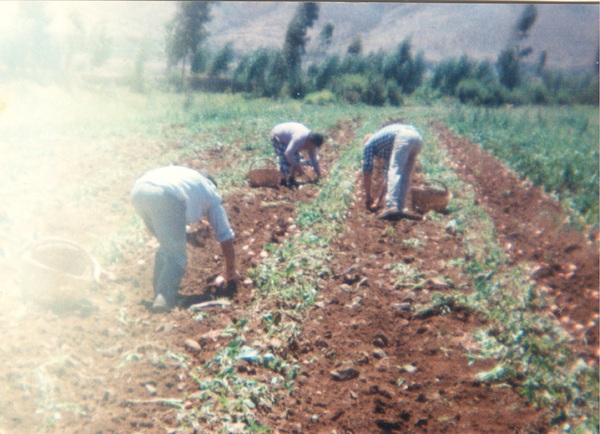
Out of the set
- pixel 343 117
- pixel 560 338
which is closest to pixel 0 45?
pixel 560 338

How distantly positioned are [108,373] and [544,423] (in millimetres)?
2155

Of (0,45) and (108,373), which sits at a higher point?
(0,45)

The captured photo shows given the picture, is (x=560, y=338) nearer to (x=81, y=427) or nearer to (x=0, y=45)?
(x=81, y=427)

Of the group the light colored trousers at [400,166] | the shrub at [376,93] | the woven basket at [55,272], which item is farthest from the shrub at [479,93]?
the woven basket at [55,272]

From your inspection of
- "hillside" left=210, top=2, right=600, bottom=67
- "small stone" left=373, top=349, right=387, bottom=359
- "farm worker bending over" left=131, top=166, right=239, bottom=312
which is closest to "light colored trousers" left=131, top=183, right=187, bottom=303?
"farm worker bending over" left=131, top=166, right=239, bottom=312

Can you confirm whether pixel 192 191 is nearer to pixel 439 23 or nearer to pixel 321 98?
pixel 439 23

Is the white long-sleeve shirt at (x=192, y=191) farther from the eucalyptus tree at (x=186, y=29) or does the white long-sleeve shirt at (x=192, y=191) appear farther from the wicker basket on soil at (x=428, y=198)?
the eucalyptus tree at (x=186, y=29)

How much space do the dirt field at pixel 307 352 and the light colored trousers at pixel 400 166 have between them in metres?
0.87

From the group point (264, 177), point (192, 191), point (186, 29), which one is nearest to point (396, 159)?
point (264, 177)

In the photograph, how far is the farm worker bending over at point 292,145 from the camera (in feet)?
18.7

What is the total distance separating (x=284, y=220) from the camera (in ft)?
Result: 16.0

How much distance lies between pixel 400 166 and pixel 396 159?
0.09 meters

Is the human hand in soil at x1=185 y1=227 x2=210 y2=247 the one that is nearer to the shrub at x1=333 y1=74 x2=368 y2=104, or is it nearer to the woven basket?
the woven basket

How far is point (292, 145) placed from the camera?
5715 millimetres
